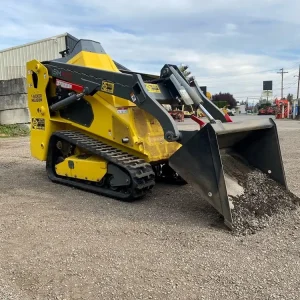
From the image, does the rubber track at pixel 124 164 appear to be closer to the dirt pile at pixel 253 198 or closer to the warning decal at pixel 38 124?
the warning decal at pixel 38 124

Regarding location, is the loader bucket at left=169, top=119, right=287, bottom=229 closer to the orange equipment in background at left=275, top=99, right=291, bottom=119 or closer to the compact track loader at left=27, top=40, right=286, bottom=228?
the compact track loader at left=27, top=40, right=286, bottom=228

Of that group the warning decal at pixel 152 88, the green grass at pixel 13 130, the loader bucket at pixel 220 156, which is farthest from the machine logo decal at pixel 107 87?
the green grass at pixel 13 130

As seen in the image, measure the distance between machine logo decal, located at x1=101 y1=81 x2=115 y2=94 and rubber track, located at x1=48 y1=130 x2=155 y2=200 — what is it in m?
0.78

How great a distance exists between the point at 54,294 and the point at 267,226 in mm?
2253

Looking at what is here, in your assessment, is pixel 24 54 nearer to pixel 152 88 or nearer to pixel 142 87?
pixel 152 88

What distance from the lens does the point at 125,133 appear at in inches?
203

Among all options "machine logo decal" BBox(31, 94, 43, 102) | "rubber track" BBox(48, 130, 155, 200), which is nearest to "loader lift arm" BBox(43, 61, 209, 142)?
"machine logo decal" BBox(31, 94, 43, 102)

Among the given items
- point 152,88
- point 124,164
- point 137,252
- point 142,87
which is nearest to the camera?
point 137,252

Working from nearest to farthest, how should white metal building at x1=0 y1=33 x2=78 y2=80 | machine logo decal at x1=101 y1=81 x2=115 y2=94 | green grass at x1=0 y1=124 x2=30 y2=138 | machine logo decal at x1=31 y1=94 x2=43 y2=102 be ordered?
machine logo decal at x1=101 y1=81 x2=115 y2=94 → machine logo decal at x1=31 y1=94 x2=43 y2=102 → green grass at x1=0 y1=124 x2=30 y2=138 → white metal building at x1=0 y1=33 x2=78 y2=80

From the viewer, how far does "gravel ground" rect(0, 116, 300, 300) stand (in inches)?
111

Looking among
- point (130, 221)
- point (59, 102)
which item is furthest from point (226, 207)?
point (59, 102)

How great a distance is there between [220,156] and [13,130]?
12295 mm

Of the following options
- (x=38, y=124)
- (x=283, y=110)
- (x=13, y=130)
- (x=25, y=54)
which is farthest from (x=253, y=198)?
(x=283, y=110)

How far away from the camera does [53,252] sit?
11.3 ft
